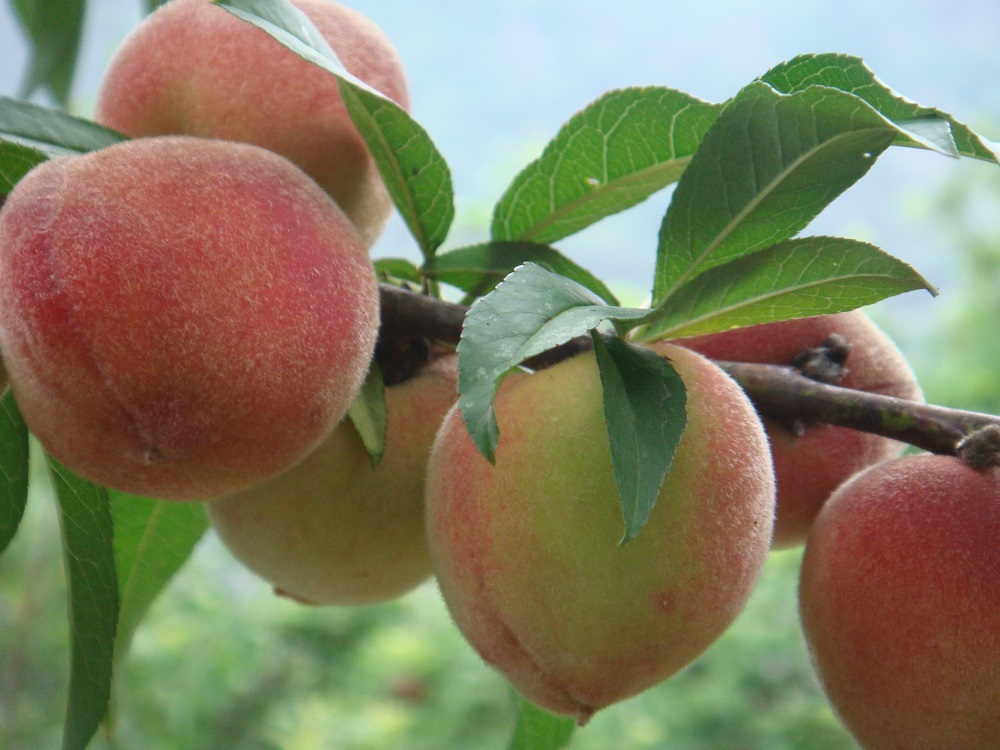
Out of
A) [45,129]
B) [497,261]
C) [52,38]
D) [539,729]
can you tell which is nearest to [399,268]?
[497,261]

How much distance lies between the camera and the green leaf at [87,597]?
0.58 meters

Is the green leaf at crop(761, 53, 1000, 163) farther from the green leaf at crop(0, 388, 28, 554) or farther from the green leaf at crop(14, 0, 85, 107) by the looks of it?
the green leaf at crop(14, 0, 85, 107)

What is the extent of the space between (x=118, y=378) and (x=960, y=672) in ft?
1.47

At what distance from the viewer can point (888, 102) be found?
50 cm

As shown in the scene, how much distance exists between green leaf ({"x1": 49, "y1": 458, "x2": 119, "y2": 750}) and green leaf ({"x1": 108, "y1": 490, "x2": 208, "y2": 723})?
117 mm

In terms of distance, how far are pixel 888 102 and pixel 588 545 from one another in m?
0.28

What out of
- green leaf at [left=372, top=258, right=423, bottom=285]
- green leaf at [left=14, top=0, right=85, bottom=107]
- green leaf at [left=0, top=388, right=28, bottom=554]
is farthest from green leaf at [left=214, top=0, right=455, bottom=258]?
green leaf at [left=14, top=0, right=85, bottom=107]

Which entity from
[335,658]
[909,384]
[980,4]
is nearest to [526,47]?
[980,4]

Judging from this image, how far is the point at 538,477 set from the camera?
0.46 metres

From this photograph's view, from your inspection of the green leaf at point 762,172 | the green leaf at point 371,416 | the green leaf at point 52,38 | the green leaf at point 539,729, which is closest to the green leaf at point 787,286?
the green leaf at point 762,172

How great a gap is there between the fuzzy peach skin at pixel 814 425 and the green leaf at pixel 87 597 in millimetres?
393

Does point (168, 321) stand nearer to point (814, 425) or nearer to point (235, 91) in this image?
point (235, 91)

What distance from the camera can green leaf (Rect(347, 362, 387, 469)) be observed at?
583mm

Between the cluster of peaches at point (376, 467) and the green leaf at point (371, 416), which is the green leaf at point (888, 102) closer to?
the cluster of peaches at point (376, 467)
